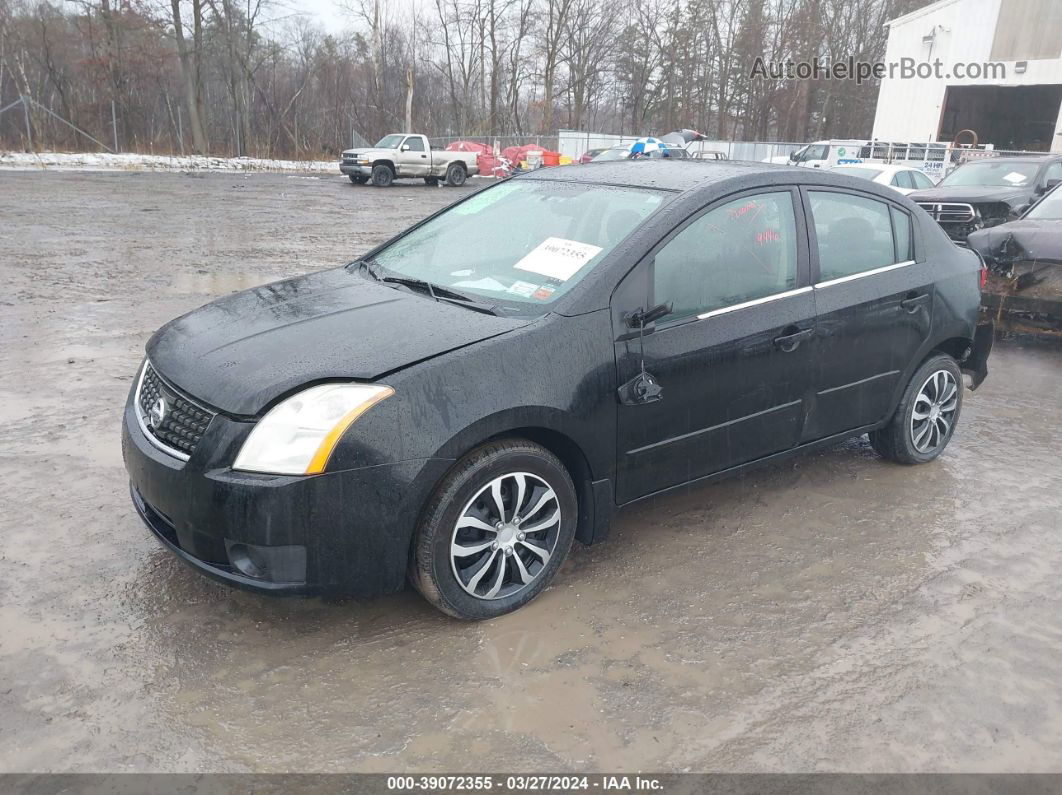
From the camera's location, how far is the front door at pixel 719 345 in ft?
11.2

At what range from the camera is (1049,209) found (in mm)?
8602

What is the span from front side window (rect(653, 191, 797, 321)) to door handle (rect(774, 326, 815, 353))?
0.21 metres

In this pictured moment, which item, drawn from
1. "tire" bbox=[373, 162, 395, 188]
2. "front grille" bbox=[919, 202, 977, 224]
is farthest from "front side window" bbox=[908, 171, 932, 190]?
"tire" bbox=[373, 162, 395, 188]

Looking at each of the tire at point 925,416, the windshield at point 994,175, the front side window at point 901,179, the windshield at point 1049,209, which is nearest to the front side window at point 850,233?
the tire at point 925,416

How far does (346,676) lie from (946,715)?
6.80 feet

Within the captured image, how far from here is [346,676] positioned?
113 inches

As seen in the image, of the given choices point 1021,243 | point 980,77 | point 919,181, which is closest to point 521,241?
point 1021,243

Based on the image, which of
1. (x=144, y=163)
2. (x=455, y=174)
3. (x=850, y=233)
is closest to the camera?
(x=850, y=233)

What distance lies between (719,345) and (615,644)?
1371 millimetres

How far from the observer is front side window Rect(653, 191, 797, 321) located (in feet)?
11.6

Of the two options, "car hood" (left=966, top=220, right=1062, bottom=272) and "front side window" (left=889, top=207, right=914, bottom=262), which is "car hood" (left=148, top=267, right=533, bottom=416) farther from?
"car hood" (left=966, top=220, right=1062, bottom=272)

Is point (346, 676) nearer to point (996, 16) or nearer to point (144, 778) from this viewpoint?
point (144, 778)

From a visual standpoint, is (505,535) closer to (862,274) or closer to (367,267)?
(367,267)

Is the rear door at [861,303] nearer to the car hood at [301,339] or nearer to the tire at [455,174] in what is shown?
the car hood at [301,339]
